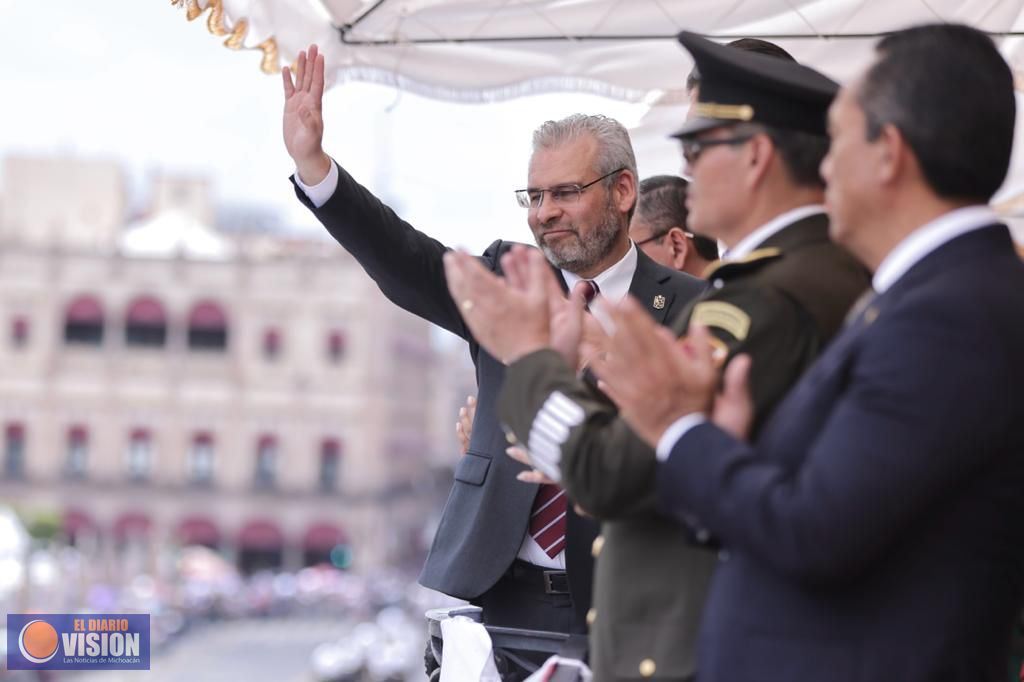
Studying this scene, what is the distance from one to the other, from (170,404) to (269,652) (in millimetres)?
15754

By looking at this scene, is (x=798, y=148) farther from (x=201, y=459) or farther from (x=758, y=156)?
(x=201, y=459)

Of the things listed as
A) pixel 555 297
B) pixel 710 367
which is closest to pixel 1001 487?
pixel 710 367

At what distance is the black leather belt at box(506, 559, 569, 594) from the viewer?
250cm

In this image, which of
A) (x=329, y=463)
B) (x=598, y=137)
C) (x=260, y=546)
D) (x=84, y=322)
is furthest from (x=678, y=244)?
(x=329, y=463)

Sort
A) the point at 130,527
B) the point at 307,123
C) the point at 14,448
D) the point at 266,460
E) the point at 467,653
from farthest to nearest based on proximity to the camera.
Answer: the point at 266,460 < the point at 14,448 < the point at 130,527 < the point at 307,123 < the point at 467,653

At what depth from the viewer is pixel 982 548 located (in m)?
1.36

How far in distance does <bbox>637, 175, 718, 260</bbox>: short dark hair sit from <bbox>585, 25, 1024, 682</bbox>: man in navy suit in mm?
2047

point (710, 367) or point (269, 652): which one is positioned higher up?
point (710, 367)

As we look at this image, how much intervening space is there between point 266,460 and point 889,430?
5671cm

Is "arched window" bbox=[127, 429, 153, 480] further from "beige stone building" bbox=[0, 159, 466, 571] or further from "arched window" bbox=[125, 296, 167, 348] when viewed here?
"arched window" bbox=[125, 296, 167, 348]

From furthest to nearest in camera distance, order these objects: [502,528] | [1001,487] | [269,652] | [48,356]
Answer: [48,356] → [269,652] → [502,528] → [1001,487]

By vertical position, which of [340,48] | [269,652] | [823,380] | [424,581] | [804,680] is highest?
[340,48]

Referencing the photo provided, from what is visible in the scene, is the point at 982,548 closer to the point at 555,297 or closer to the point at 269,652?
the point at 555,297

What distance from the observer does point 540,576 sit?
253 cm
